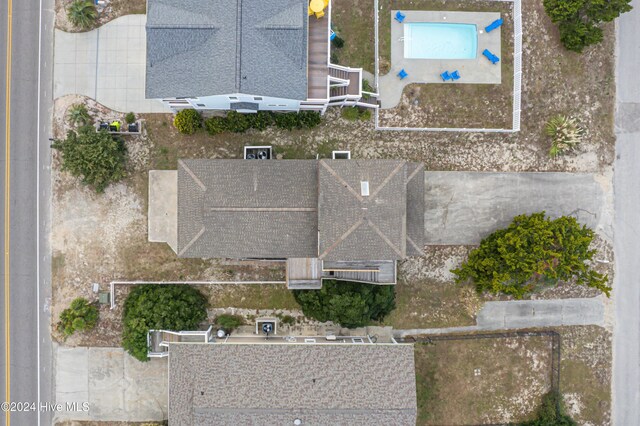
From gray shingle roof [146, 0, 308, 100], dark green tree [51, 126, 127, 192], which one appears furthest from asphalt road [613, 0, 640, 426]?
dark green tree [51, 126, 127, 192]

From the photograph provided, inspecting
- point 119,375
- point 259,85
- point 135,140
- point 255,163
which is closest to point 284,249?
point 255,163

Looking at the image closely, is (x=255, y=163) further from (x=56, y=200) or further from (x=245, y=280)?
(x=56, y=200)

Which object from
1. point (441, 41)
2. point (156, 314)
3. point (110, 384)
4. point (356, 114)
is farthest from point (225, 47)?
point (110, 384)

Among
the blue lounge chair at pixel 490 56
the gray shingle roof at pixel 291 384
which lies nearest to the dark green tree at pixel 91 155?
the gray shingle roof at pixel 291 384

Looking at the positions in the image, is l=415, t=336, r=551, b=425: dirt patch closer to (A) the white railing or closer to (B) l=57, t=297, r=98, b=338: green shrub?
(A) the white railing

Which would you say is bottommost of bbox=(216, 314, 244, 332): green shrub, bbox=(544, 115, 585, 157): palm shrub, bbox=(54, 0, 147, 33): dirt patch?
bbox=(216, 314, 244, 332): green shrub
